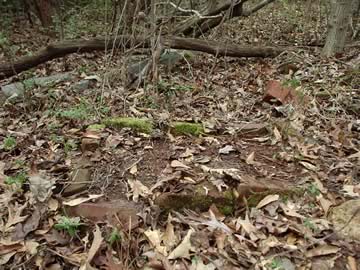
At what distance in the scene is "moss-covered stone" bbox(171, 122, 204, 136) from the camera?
360 centimetres

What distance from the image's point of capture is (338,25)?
18.6ft

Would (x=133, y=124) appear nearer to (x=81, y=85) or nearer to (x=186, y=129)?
(x=186, y=129)

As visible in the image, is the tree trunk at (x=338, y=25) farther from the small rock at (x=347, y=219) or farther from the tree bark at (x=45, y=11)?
the tree bark at (x=45, y=11)

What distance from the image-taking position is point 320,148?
336 centimetres

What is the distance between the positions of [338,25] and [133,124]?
3.69 meters

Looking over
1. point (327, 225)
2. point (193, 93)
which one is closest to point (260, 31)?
point (193, 93)

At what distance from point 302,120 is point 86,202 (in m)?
2.21

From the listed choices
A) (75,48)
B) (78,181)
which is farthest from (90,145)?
(75,48)

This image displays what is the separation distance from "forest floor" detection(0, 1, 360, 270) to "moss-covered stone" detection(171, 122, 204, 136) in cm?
6

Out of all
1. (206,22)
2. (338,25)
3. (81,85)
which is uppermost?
(338,25)

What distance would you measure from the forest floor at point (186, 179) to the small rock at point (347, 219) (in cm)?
1

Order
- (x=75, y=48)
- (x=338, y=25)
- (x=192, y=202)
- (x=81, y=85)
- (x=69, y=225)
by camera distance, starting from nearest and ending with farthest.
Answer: (x=69, y=225) < (x=192, y=202) < (x=81, y=85) < (x=338, y=25) < (x=75, y=48)

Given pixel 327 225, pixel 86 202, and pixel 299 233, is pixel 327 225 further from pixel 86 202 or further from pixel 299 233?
pixel 86 202

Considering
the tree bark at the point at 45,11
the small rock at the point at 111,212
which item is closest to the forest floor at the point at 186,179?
the small rock at the point at 111,212
